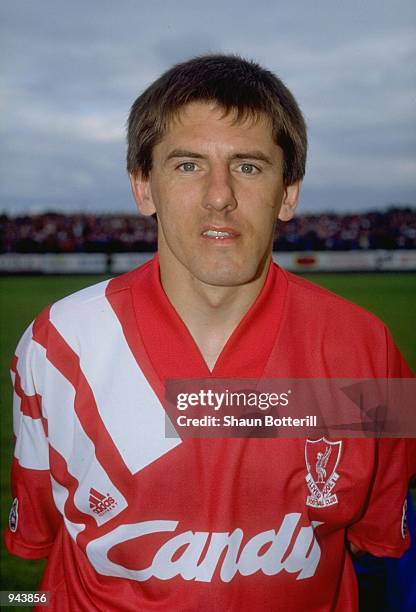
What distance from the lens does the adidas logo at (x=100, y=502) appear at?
114 cm

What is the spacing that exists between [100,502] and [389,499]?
1.82ft

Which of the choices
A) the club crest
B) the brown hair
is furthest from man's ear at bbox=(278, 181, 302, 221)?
the club crest

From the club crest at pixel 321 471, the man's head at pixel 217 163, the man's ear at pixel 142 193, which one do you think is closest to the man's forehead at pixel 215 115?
the man's head at pixel 217 163

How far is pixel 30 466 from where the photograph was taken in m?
1.25

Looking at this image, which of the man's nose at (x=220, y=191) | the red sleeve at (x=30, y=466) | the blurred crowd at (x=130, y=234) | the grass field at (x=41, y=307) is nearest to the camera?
the man's nose at (x=220, y=191)

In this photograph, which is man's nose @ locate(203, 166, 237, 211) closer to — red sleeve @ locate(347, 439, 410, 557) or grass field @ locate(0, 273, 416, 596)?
red sleeve @ locate(347, 439, 410, 557)

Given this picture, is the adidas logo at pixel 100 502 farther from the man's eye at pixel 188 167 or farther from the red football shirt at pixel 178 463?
the man's eye at pixel 188 167

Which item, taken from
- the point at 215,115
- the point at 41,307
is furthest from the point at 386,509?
the point at 41,307

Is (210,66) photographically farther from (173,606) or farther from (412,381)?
(173,606)

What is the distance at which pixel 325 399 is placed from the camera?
1.18 meters

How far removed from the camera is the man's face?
1.11 m

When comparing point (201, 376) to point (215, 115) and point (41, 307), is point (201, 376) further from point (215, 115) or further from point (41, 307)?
point (41, 307)

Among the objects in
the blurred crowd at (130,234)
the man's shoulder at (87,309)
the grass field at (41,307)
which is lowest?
the grass field at (41,307)

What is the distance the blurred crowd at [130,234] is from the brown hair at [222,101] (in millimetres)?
11756
